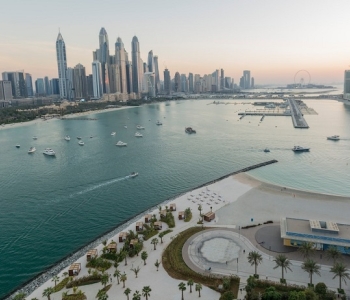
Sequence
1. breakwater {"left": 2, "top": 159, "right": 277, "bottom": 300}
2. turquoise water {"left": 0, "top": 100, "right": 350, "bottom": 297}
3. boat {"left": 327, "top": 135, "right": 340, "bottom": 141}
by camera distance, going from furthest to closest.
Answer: boat {"left": 327, "top": 135, "right": 340, "bottom": 141}, turquoise water {"left": 0, "top": 100, "right": 350, "bottom": 297}, breakwater {"left": 2, "top": 159, "right": 277, "bottom": 300}

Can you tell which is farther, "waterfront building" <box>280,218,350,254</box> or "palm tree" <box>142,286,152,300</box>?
"waterfront building" <box>280,218,350,254</box>

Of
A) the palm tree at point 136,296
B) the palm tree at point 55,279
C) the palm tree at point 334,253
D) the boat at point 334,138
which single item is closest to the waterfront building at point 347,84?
the boat at point 334,138

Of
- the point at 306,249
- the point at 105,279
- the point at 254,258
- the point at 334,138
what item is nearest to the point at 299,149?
the point at 334,138

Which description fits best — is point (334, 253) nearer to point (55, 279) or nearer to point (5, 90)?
point (55, 279)

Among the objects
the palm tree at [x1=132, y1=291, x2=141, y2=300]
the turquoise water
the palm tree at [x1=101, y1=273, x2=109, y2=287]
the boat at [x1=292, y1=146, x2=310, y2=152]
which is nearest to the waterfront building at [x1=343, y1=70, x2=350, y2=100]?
the turquoise water

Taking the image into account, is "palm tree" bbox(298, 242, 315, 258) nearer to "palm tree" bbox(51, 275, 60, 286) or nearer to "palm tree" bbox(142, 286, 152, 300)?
"palm tree" bbox(142, 286, 152, 300)

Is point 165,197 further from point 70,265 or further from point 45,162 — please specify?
point 45,162
